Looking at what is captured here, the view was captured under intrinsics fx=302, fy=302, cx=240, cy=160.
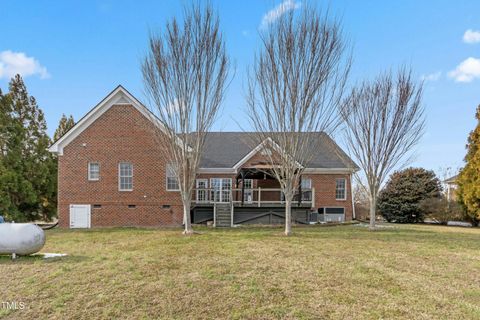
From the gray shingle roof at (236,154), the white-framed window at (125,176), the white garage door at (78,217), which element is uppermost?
the gray shingle roof at (236,154)

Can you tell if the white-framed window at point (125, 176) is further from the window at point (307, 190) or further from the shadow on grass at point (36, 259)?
the window at point (307, 190)

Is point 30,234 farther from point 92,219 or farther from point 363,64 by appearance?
point 363,64

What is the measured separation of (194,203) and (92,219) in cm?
584

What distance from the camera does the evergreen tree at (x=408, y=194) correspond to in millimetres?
22469

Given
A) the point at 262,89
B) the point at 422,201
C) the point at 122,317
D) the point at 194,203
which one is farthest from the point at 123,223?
the point at 422,201

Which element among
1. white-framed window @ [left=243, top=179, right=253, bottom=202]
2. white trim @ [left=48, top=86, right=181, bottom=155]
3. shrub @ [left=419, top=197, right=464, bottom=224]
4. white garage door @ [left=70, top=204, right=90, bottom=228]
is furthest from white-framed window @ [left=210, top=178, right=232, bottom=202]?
shrub @ [left=419, top=197, right=464, bottom=224]

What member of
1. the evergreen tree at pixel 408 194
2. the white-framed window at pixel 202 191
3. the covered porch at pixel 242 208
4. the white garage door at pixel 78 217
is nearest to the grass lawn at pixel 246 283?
the covered porch at pixel 242 208

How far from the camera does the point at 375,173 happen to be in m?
15.8

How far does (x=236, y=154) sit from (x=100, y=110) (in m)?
8.88

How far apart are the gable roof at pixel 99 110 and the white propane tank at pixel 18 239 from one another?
1016 cm

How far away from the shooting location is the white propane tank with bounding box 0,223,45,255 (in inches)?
306

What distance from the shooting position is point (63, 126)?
83.4 feet

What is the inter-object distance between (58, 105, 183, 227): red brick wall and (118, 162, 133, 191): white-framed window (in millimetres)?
196

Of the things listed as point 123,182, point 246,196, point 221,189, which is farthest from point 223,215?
point 123,182
